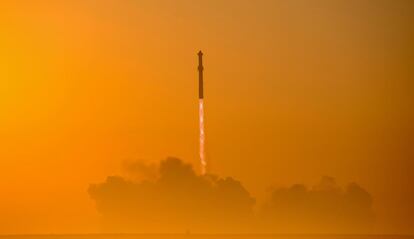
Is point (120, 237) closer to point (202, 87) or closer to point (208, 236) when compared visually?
point (208, 236)

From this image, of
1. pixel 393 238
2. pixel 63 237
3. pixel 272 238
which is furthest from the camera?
pixel 272 238

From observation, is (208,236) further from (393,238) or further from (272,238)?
(393,238)

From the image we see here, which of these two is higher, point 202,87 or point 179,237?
point 202,87

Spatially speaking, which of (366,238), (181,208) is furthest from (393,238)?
(181,208)

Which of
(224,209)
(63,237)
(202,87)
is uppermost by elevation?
(202,87)

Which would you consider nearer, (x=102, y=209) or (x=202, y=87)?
(x=202, y=87)

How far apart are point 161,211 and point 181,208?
2199 mm

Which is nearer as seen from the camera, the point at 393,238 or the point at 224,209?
the point at 393,238

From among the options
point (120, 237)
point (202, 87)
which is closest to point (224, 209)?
point (120, 237)

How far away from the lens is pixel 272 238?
251ft

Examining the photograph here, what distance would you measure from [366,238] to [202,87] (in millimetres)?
22290

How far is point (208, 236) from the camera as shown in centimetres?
7144

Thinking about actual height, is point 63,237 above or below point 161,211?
below

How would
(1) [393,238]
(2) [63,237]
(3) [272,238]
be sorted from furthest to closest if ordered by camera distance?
(3) [272,238], (1) [393,238], (2) [63,237]
